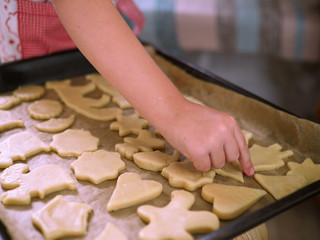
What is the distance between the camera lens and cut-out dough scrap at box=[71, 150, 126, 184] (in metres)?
0.85

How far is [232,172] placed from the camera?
2.89 ft

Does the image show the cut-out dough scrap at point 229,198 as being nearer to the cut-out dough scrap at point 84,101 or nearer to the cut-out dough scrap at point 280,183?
the cut-out dough scrap at point 280,183

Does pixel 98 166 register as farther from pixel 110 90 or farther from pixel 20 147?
pixel 110 90

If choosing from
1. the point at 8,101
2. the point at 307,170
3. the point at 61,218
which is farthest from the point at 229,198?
the point at 8,101

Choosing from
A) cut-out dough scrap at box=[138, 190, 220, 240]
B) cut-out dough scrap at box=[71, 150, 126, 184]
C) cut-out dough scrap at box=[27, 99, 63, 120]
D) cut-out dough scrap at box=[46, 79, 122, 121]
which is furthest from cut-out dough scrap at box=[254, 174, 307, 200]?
cut-out dough scrap at box=[27, 99, 63, 120]

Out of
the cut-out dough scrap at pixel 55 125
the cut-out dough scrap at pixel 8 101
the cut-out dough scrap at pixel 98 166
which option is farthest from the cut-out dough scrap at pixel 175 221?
the cut-out dough scrap at pixel 8 101

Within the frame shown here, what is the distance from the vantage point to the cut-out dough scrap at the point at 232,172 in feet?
2.85

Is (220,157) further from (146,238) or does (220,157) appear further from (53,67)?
(53,67)

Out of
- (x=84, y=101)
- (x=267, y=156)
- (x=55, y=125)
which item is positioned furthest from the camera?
(x=84, y=101)

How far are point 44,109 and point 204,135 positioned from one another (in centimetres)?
51

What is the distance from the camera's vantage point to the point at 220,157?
784mm

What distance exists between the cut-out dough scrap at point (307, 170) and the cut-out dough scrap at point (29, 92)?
2.23ft

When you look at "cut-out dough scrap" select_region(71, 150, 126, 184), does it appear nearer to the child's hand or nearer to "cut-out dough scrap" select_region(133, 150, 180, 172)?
"cut-out dough scrap" select_region(133, 150, 180, 172)

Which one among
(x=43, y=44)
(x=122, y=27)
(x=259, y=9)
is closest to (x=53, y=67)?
(x=43, y=44)
